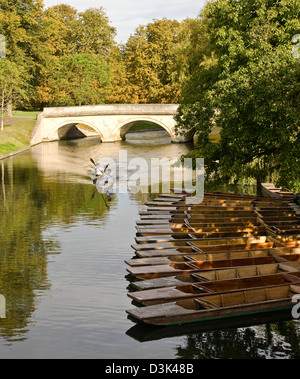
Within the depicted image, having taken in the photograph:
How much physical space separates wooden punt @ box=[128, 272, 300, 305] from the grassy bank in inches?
1338

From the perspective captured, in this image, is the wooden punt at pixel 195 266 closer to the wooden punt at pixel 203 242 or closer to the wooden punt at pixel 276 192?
the wooden punt at pixel 203 242

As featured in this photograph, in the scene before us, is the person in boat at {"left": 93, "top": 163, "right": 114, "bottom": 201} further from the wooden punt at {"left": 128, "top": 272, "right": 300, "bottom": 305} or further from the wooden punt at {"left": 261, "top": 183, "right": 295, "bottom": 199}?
the wooden punt at {"left": 128, "top": 272, "right": 300, "bottom": 305}

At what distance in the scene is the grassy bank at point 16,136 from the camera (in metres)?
47.0

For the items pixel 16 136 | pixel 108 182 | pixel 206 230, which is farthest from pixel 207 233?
pixel 16 136

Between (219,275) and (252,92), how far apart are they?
7.54 meters

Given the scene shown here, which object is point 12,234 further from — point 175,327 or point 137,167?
point 137,167

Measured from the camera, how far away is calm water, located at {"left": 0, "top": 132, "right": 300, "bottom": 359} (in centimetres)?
1182

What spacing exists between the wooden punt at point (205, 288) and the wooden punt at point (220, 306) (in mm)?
185

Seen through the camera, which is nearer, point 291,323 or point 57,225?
point 291,323

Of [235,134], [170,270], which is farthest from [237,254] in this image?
[235,134]

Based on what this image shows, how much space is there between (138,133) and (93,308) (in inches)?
2218

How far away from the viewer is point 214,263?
48.9ft

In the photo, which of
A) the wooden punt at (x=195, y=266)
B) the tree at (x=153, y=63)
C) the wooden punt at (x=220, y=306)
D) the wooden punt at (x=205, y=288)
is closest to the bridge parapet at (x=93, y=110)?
the tree at (x=153, y=63)

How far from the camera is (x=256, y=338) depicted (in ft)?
40.7
